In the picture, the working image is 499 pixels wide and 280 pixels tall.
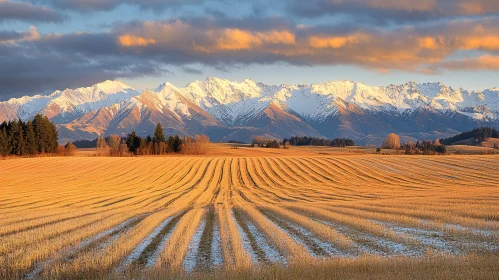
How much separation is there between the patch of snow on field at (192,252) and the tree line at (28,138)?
310 ft

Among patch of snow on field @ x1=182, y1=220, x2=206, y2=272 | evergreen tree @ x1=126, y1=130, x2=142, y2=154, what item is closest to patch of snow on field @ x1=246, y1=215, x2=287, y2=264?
patch of snow on field @ x1=182, y1=220, x2=206, y2=272

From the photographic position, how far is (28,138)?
350 ft

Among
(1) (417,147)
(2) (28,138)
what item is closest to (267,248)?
(2) (28,138)

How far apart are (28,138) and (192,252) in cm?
10474

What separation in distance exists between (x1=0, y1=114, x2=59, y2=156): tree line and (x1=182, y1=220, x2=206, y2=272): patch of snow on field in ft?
310

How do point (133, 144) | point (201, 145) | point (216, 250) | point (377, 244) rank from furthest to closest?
point (201, 145) < point (133, 144) < point (377, 244) < point (216, 250)

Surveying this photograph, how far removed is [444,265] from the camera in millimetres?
12852

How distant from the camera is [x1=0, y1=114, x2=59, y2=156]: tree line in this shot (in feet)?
333

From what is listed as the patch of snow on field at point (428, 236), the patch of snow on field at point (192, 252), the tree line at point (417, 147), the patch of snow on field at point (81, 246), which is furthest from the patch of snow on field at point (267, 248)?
the tree line at point (417, 147)

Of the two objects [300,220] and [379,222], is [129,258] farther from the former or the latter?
[379,222]

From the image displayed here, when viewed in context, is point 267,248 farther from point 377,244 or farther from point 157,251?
point 377,244

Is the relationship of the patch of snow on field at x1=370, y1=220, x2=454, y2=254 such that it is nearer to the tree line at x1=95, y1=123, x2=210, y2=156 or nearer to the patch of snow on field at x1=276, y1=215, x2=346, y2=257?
the patch of snow on field at x1=276, y1=215, x2=346, y2=257

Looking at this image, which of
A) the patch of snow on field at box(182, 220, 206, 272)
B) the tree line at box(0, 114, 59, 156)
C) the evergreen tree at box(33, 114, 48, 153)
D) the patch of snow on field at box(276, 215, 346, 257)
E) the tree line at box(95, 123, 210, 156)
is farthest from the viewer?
the tree line at box(95, 123, 210, 156)

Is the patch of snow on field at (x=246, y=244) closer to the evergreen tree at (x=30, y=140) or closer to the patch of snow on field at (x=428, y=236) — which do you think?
the patch of snow on field at (x=428, y=236)
